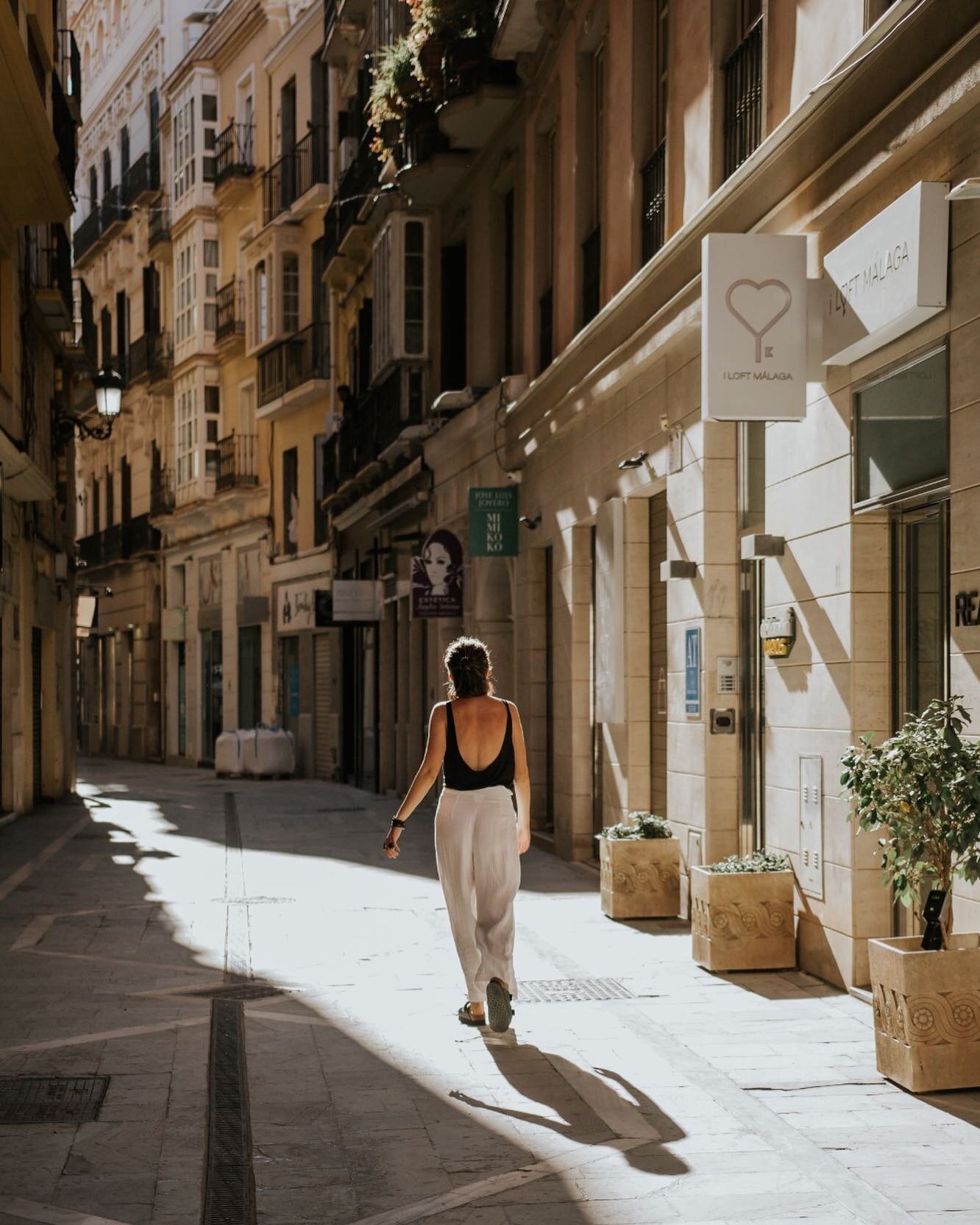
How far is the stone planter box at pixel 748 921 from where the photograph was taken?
32.4ft

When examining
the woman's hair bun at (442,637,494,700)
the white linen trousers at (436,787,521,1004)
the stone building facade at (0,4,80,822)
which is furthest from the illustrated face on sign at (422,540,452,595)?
the white linen trousers at (436,787,521,1004)

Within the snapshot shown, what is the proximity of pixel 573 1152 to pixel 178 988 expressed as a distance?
13.0ft

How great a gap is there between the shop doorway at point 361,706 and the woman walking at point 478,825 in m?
19.7

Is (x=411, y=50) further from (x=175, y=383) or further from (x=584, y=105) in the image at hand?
(x=175, y=383)

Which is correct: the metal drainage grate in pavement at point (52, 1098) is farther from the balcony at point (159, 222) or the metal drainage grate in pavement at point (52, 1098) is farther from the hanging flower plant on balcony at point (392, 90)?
the balcony at point (159, 222)

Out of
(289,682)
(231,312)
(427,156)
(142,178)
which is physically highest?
(142,178)

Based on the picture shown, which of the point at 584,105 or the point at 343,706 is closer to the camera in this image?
the point at 584,105

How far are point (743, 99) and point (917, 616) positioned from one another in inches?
171

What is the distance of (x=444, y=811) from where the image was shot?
8523mm

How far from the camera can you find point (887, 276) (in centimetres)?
833

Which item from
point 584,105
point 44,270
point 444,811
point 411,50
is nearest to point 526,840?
point 444,811

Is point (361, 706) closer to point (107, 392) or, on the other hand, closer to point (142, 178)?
point (107, 392)

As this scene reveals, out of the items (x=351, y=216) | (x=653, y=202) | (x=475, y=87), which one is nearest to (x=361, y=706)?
(x=351, y=216)

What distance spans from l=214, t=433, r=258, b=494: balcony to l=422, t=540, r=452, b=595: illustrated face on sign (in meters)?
16.3
